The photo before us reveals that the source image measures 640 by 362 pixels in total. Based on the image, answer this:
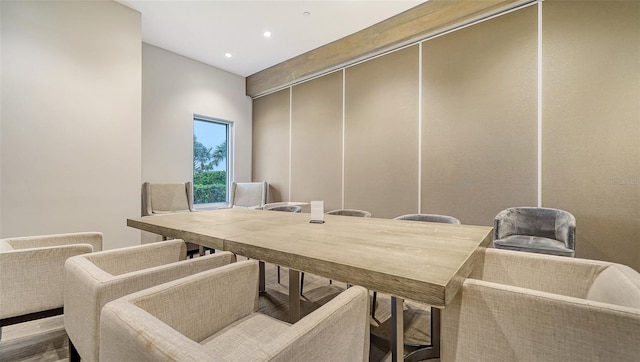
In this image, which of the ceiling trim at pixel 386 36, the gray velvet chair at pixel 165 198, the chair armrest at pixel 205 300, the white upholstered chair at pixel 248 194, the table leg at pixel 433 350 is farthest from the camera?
the white upholstered chair at pixel 248 194

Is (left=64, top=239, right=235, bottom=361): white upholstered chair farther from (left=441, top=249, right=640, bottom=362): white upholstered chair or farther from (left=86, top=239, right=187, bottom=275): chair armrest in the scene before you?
(left=441, top=249, right=640, bottom=362): white upholstered chair

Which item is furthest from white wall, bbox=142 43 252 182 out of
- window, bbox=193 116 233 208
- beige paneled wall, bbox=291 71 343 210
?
beige paneled wall, bbox=291 71 343 210

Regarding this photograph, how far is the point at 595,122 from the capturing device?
2.35 metres

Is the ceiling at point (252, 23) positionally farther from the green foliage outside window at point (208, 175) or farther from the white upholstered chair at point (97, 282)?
the white upholstered chair at point (97, 282)

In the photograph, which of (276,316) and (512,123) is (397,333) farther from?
(512,123)

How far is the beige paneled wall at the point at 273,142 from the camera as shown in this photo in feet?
16.3

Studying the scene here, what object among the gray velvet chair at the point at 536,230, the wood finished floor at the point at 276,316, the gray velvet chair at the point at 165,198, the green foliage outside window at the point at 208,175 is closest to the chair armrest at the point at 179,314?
the wood finished floor at the point at 276,316

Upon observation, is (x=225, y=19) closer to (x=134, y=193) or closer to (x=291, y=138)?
(x=291, y=138)

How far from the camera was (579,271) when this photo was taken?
1.07 meters

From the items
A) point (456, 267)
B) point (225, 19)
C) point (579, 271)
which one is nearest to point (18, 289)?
point (456, 267)

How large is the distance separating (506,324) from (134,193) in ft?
12.6

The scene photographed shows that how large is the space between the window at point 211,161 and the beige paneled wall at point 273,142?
0.58 meters

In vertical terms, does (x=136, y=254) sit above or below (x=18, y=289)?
above

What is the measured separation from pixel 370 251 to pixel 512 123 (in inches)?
104
